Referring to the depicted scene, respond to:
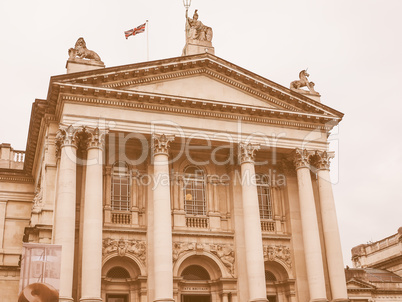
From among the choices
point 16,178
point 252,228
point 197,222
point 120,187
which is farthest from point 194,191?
point 16,178

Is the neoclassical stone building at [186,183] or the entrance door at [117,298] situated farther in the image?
the entrance door at [117,298]

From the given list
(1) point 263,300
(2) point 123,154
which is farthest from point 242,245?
(2) point 123,154

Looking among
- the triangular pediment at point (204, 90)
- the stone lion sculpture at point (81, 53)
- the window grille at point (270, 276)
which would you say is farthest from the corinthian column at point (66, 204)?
the window grille at point (270, 276)

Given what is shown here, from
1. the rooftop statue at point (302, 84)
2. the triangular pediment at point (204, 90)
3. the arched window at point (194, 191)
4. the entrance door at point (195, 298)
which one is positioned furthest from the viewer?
the rooftop statue at point (302, 84)

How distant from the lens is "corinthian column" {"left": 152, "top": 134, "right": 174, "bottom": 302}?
23125mm

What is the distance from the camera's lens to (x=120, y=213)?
1027 inches

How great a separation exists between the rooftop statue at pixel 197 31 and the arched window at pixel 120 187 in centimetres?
813

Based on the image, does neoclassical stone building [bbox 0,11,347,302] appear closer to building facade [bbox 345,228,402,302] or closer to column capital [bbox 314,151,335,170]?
column capital [bbox 314,151,335,170]

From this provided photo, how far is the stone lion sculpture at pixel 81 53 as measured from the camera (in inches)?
1045

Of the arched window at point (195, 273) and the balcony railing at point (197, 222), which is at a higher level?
the balcony railing at point (197, 222)

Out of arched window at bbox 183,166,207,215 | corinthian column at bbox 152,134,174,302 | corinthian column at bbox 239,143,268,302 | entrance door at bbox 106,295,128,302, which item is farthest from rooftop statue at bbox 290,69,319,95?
entrance door at bbox 106,295,128,302

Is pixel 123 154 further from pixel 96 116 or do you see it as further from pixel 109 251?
pixel 109 251

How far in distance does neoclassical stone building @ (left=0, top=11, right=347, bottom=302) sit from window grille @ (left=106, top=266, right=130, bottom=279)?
0.05 metres

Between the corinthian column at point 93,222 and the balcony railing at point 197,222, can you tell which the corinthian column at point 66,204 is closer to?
the corinthian column at point 93,222
